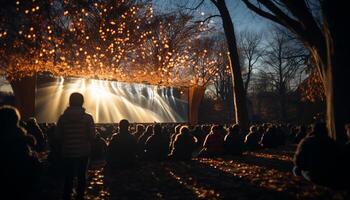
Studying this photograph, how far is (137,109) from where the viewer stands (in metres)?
26.2

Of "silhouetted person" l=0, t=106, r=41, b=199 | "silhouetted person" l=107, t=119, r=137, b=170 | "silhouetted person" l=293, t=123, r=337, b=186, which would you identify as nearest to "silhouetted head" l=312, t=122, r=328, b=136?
"silhouetted person" l=293, t=123, r=337, b=186

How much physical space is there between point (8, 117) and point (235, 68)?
1545cm

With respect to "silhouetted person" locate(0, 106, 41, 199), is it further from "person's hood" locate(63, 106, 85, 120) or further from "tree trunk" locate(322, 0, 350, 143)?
"tree trunk" locate(322, 0, 350, 143)

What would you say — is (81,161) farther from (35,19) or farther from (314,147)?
(35,19)

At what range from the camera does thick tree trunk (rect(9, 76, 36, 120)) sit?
2039 centimetres

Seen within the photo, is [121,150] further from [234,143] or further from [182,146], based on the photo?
[234,143]

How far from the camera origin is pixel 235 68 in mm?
20234

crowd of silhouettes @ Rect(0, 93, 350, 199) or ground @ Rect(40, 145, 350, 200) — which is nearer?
crowd of silhouettes @ Rect(0, 93, 350, 199)

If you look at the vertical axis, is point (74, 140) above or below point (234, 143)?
above

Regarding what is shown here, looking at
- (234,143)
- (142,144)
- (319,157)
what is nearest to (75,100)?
(319,157)

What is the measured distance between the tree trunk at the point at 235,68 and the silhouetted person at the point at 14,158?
15202mm

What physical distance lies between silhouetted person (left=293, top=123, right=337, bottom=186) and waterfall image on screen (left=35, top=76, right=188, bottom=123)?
15762 millimetres

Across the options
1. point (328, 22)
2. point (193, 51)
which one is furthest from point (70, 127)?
point (193, 51)

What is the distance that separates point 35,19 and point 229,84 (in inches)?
1956
